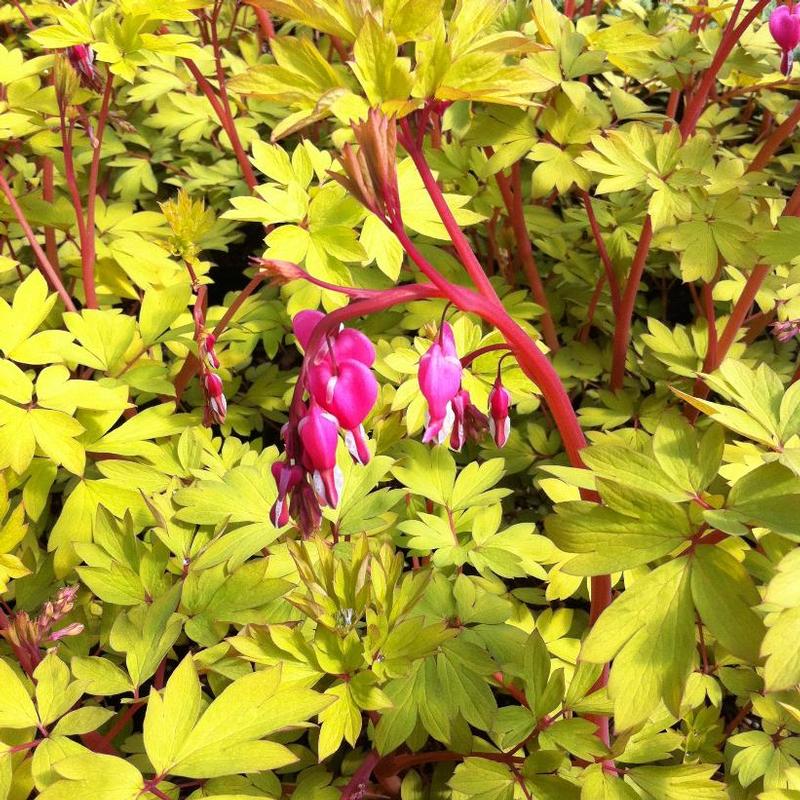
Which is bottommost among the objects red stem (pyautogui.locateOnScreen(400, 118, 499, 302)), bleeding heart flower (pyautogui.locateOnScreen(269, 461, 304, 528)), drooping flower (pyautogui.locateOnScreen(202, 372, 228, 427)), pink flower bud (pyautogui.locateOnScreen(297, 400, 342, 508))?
drooping flower (pyautogui.locateOnScreen(202, 372, 228, 427))

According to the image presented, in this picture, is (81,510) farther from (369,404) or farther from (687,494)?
(687,494)

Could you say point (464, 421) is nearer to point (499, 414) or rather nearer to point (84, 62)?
point (499, 414)

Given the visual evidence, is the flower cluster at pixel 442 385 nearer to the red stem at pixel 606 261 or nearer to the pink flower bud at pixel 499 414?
the pink flower bud at pixel 499 414

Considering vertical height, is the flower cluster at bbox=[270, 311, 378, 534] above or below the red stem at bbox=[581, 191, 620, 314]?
above

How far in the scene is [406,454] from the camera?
174 centimetres


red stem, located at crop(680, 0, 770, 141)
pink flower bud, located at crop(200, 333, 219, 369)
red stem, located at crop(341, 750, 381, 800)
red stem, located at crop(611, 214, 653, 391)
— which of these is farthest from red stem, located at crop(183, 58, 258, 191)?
red stem, located at crop(341, 750, 381, 800)

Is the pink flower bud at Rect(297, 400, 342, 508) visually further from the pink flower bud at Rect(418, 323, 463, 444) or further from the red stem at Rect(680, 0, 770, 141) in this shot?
the red stem at Rect(680, 0, 770, 141)

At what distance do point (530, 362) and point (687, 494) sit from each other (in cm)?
30

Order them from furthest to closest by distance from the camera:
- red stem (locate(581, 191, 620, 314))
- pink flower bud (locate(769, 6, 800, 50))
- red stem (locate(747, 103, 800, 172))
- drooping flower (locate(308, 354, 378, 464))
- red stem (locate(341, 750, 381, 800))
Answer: red stem (locate(581, 191, 620, 314))
red stem (locate(747, 103, 800, 172))
pink flower bud (locate(769, 6, 800, 50))
red stem (locate(341, 750, 381, 800))
drooping flower (locate(308, 354, 378, 464))

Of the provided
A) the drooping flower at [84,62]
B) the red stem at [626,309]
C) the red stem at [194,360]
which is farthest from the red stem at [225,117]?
the red stem at [626,309]

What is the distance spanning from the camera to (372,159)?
0.91 metres

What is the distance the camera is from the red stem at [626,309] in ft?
6.75

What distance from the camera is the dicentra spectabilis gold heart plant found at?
1032mm

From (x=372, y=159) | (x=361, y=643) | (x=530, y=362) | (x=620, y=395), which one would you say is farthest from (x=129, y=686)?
(x=620, y=395)
